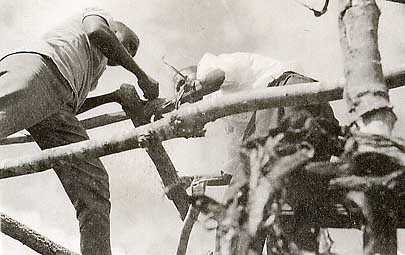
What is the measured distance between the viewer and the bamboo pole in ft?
3.80

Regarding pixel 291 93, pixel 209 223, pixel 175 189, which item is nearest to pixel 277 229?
pixel 209 223

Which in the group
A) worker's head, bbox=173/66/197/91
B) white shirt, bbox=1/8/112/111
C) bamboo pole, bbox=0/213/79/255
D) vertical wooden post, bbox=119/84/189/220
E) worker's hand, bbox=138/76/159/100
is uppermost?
white shirt, bbox=1/8/112/111

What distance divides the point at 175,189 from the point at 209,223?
43cm

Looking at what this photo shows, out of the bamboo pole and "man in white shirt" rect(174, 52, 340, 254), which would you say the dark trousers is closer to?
the bamboo pole

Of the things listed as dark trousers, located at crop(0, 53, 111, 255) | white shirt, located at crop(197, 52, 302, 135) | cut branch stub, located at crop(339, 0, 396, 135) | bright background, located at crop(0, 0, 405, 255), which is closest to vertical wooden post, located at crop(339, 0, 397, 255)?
cut branch stub, located at crop(339, 0, 396, 135)

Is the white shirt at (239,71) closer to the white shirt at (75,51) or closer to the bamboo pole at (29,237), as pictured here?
the white shirt at (75,51)

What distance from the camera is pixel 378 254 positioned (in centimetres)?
78

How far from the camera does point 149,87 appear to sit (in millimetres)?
1330

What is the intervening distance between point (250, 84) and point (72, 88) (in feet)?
1.27

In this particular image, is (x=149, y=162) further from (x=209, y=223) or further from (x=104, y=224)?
(x=209, y=223)

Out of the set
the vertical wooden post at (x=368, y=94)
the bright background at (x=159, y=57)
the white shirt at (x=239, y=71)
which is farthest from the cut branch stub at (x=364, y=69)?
the white shirt at (x=239, y=71)

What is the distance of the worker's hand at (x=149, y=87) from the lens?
4.34 ft

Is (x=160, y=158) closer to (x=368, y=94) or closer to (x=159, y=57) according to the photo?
(x=159, y=57)

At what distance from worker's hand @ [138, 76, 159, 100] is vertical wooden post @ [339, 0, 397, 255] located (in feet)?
1.59
